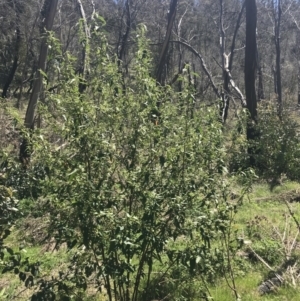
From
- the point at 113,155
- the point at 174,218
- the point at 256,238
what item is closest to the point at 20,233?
the point at 256,238

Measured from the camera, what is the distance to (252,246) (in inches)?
238

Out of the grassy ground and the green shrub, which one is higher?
the green shrub

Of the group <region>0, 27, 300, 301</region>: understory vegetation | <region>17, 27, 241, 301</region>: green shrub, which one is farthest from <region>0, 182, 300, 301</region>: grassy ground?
<region>17, 27, 241, 301</region>: green shrub

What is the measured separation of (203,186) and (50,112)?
4.68 feet

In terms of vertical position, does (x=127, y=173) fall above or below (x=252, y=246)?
above

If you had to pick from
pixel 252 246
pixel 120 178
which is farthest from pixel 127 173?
pixel 252 246

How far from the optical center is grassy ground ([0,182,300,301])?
183 inches

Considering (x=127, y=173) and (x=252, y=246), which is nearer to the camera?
(x=127, y=173)

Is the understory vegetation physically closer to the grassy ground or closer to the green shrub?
the green shrub

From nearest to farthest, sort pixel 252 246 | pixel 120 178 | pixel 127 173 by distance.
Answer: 1. pixel 127 173
2. pixel 120 178
3. pixel 252 246

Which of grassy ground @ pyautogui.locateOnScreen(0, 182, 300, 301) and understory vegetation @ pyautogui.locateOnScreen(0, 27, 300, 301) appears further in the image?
grassy ground @ pyautogui.locateOnScreen(0, 182, 300, 301)

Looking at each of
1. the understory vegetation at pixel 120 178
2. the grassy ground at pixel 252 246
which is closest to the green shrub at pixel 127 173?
the understory vegetation at pixel 120 178

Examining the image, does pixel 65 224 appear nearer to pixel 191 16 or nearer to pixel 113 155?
pixel 113 155

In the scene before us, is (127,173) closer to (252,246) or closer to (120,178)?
(120,178)
